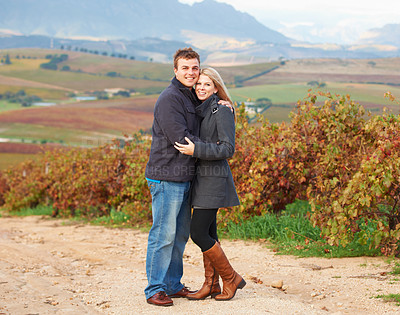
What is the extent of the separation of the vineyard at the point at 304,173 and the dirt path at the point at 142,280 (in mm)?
611

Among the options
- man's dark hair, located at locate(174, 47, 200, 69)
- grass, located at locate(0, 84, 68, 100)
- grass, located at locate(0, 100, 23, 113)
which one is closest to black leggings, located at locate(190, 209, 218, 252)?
man's dark hair, located at locate(174, 47, 200, 69)

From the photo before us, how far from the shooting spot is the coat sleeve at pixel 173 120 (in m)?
4.09

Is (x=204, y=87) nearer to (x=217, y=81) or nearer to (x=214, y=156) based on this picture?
(x=217, y=81)

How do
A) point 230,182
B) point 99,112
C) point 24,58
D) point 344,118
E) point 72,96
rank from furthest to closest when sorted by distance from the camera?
point 24,58, point 72,96, point 99,112, point 344,118, point 230,182

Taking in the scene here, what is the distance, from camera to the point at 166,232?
4.38m

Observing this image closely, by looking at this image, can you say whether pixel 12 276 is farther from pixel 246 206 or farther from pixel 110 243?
pixel 246 206

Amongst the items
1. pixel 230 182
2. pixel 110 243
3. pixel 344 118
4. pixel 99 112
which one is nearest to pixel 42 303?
pixel 230 182

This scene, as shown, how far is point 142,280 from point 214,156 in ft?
6.74

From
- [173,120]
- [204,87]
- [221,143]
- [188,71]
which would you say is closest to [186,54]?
[188,71]

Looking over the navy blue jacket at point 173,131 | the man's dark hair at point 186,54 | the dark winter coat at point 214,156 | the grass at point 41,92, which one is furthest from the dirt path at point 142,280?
the grass at point 41,92

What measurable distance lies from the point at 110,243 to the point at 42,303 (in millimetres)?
3164

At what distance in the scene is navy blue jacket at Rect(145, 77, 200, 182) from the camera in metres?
4.11

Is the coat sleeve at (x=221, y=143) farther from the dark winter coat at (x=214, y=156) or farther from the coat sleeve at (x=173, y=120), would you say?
the coat sleeve at (x=173, y=120)

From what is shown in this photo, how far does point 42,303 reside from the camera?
14.7 ft
